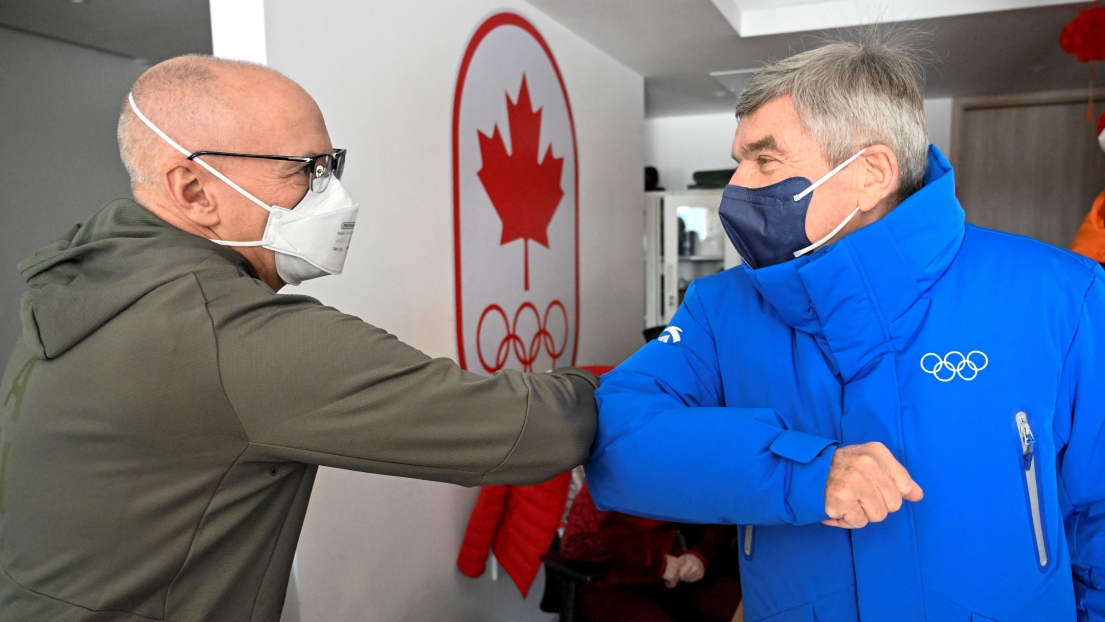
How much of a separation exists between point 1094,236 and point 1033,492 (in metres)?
1.59

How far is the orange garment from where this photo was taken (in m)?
2.21

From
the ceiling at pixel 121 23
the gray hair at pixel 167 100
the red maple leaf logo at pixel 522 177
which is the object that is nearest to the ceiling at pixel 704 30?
the ceiling at pixel 121 23

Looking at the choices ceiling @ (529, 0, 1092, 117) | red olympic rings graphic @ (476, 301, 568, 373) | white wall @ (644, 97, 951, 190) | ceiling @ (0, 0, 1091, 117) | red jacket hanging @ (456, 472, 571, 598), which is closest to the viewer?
red jacket hanging @ (456, 472, 571, 598)

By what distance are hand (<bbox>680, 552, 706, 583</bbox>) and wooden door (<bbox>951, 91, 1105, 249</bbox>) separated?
425 centimetres

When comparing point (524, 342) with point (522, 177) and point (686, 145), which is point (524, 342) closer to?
point (522, 177)

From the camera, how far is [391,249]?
227cm

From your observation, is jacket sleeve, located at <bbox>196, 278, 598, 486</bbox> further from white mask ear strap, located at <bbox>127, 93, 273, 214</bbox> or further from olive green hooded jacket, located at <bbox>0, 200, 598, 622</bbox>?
white mask ear strap, located at <bbox>127, 93, 273, 214</bbox>

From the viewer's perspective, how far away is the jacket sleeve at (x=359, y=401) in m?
0.92

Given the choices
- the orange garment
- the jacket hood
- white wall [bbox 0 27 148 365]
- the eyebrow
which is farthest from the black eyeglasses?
white wall [bbox 0 27 148 365]

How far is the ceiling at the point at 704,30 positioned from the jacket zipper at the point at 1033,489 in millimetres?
1845

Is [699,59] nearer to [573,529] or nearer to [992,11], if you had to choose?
[992,11]

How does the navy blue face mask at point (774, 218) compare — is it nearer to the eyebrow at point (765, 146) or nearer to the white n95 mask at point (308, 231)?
the eyebrow at point (765, 146)

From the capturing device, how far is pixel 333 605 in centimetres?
207

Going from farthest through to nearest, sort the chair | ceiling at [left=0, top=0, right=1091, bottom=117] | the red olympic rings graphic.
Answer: ceiling at [left=0, top=0, right=1091, bottom=117], the red olympic rings graphic, the chair
